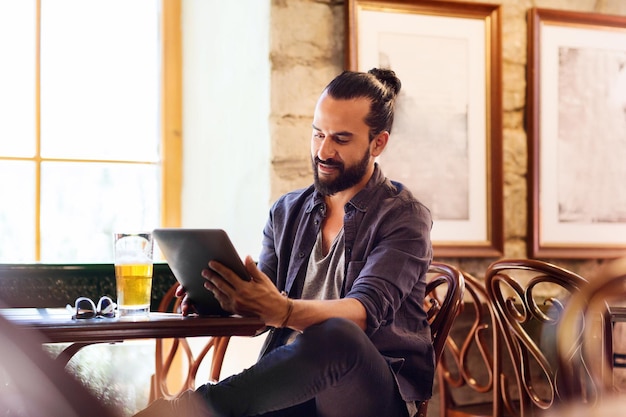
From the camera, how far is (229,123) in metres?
3.33

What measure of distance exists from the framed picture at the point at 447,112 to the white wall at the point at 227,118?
1.34ft

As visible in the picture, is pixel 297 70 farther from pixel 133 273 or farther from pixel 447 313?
pixel 133 273

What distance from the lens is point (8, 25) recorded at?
335 centimetres

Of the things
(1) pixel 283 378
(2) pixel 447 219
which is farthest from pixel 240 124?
(1) pixel 283 378

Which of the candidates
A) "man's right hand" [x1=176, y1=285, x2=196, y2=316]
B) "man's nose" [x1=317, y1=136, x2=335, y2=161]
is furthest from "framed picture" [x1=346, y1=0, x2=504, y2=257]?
"man's right hand" [x1=176, y1=285, x2=196, y2=316]

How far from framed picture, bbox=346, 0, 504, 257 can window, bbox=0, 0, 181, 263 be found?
918mm

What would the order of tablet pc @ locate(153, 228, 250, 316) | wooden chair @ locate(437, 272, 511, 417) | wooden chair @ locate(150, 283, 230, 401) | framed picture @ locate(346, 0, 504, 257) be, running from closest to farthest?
tablet pc @ locate(153, 228, 250, 316), wooden chair @ locate(150, 283, 230, 401), wooden chair @ locate(437, 272, 511, 417), framed picture @ locate(346, 0, 504, 257)

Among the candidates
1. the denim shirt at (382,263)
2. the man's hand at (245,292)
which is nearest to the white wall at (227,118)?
the denim shirt at (382,263)

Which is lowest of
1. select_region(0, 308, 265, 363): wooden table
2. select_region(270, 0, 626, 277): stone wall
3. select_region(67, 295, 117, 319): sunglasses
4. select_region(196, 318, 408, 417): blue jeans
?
select_region(196, 318, 408, 417): blue jeans

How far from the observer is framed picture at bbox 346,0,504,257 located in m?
3.25

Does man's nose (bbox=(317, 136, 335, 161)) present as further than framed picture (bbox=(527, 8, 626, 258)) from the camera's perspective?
No

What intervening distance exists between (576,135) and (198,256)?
230cm

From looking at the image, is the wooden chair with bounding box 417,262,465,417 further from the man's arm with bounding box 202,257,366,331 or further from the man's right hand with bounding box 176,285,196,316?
the man's right hand with bounding box 176,285,196,316

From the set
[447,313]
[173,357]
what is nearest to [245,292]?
[447,313]
